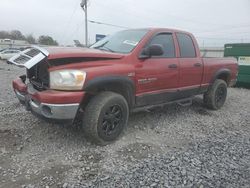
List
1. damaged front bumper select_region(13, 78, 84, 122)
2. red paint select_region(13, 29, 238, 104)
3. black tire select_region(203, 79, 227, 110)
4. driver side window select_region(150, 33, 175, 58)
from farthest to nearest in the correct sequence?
1. black tire select_region(203, 79, 227, 110)
2. driver side window select_region(150, 33, 175, 58)
3. red paint select_region(13, 29, 238, 104)
4. damaged front bumper select_region(13, 78, 84, 122)

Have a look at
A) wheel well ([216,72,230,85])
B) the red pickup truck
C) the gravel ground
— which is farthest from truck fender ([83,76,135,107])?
wheel well ([216,72,230,85])

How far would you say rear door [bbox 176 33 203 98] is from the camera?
226 inches

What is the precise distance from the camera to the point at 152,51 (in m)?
4.69

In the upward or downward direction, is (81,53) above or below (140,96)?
above

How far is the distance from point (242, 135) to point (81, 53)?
3.38m

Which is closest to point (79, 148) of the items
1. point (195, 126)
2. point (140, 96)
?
point (140, 96)

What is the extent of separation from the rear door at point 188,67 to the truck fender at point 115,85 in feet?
4.77

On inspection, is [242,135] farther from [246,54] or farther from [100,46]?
[246,54]

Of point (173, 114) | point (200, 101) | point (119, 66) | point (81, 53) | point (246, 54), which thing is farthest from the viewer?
point (246, 54)

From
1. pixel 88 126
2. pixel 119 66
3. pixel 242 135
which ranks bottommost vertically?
pixel 242 135

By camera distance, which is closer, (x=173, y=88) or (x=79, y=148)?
(x=79, y=148)

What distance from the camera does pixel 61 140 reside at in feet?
14.8

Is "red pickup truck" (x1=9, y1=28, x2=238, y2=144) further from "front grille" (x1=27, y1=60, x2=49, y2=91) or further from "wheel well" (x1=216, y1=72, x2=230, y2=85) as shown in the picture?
"wheel well" (x1=216, y1=72, x2=230, y2=85)

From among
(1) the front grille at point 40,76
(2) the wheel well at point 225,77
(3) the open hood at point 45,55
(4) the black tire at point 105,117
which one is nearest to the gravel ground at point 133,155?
(4) the black tire at point 105,117
